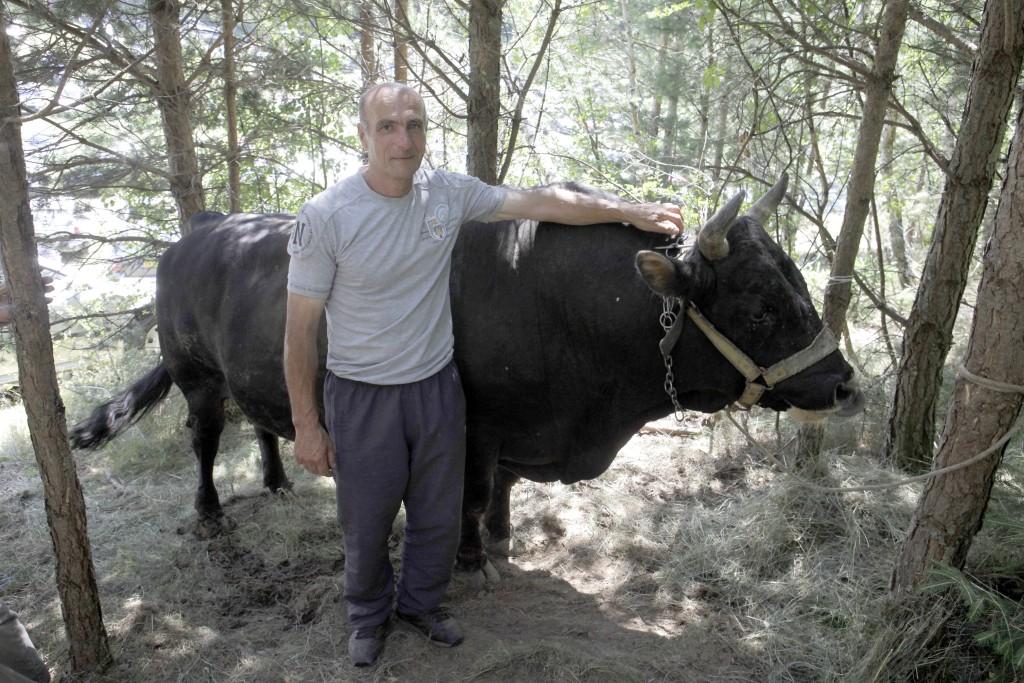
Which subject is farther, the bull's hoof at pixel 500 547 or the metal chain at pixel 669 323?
the bull's hoof at pixel 500 547

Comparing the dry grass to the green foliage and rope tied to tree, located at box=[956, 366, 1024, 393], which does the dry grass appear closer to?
the green foliage

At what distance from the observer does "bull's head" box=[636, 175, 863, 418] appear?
3.33 m

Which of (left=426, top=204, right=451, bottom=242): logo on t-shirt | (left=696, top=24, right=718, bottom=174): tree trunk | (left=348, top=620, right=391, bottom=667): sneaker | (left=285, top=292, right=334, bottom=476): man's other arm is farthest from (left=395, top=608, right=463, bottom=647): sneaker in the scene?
(left=696, top=24, right=718, bottom=174): tree trunk

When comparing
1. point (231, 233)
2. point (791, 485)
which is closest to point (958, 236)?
point (791, 485)

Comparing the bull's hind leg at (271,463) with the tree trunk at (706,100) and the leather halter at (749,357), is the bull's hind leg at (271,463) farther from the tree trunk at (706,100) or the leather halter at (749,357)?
the tree trunk at (706,100)

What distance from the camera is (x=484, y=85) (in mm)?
5172

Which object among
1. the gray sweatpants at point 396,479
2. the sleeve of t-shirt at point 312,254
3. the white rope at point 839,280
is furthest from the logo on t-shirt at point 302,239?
the white rope at point 839,280

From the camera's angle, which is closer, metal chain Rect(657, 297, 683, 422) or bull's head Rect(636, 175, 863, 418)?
bull's head Rect(636, 175, 863, 418)

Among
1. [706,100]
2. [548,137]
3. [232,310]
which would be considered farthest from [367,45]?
[232,310]

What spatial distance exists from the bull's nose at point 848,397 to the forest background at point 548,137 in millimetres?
366

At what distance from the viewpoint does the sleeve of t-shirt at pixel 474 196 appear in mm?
3406

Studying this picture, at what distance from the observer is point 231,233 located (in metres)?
5.01

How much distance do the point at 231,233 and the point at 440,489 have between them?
2644mm

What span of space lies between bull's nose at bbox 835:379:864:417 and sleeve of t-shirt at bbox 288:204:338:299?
2338mm
